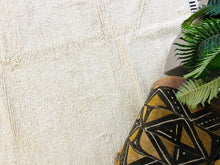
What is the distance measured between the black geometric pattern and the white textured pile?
1.41 feet

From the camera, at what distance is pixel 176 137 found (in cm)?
67

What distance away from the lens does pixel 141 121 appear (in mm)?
726

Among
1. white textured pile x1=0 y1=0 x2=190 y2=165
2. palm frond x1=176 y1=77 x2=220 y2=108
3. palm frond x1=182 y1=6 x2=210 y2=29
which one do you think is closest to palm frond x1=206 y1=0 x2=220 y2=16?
palm frond x1=182 y1=6 x2=210 y2=29

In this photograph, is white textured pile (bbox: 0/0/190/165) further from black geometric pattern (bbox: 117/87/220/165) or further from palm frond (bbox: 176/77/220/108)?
palm frond (bbox: 176/77/220/108)

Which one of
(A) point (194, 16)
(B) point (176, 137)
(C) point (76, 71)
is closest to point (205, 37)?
(A) point (194, 16)

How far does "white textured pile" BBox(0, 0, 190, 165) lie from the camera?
1.11 meters

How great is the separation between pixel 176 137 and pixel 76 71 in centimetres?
71

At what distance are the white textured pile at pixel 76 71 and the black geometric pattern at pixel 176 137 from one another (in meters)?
0.43

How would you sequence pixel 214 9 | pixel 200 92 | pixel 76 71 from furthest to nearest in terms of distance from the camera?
pixel 76 71 → pixel 214 9 → pixel 200 92

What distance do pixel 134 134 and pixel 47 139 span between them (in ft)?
2.02

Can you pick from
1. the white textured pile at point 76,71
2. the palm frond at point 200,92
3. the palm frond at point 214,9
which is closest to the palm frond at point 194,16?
the palm frond at point 214,9

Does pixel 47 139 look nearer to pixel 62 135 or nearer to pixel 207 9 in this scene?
pixel 62 135

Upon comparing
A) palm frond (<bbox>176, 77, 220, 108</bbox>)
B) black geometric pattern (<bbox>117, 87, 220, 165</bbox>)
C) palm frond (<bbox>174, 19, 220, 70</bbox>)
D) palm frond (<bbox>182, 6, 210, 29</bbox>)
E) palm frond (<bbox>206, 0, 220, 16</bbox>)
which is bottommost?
black geometric pattern (<bbox>117, 87, 220, 165</bbox>)

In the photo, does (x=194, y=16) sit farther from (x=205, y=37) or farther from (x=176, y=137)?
(x=176, y=137)
